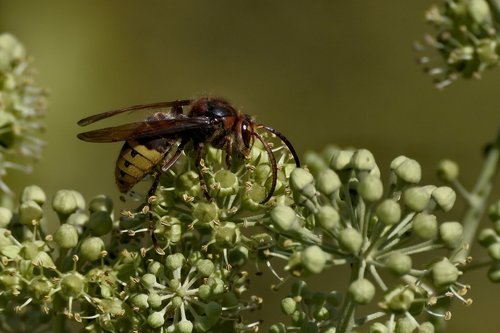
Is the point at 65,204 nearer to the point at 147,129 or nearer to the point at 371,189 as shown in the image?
the point at 147,129

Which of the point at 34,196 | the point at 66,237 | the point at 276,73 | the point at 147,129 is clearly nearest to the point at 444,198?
the point at 147,129

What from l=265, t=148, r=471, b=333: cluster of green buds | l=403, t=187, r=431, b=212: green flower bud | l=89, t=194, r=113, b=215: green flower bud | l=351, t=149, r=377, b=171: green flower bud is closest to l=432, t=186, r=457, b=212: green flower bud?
l=265, t=148, r=471, b=333: cluster of green buds

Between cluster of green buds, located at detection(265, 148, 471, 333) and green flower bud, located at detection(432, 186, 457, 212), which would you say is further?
green flower bud, located at detection(432, 186, 457, 212)

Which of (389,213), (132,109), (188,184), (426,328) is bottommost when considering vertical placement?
(426,328)

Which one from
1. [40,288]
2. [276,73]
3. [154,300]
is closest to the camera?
[154,300]

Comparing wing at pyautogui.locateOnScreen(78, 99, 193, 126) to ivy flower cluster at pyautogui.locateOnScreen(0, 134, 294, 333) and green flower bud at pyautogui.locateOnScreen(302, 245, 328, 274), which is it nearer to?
ivy flower cluster at pyautogui.locateOnScreen(0, 134, 294, 333)

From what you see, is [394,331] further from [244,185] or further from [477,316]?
[477,316]

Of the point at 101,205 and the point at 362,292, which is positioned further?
the point at 101,205

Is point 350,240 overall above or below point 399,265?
above
